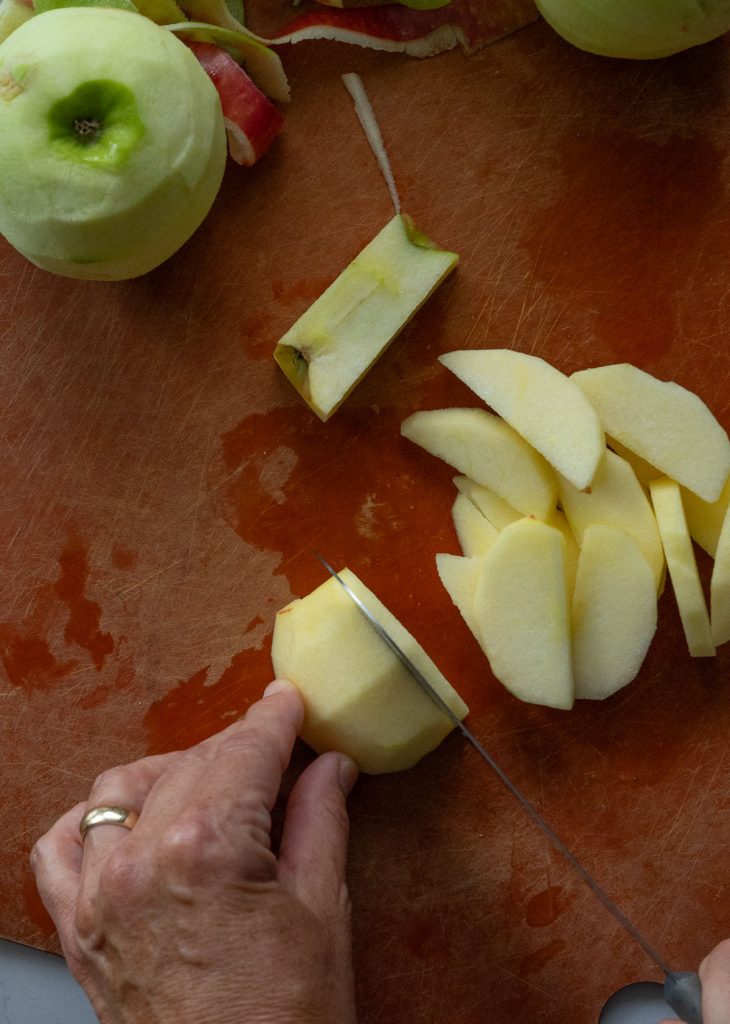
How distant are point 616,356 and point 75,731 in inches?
45.2

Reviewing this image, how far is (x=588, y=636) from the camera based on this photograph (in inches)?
60.2

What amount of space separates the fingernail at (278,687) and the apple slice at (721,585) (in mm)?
700

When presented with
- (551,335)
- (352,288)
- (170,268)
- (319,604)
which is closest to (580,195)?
(551,335)

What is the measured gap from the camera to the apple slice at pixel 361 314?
157 cm

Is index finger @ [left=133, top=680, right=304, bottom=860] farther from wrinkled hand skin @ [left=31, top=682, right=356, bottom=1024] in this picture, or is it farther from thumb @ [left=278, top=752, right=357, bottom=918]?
thumb @ [left=278, top=752, right=357, bottom=918]

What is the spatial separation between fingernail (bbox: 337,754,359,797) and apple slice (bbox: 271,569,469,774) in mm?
17

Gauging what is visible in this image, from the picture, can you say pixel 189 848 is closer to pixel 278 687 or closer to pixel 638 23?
pixel 278 687

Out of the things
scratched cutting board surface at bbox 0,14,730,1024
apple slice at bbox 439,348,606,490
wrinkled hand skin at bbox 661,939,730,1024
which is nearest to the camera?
wrinkled hand skin at bbox 661,939,730,1024

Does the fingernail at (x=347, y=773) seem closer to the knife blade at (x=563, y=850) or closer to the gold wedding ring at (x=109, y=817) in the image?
the knife blade at (x=563, y=850)

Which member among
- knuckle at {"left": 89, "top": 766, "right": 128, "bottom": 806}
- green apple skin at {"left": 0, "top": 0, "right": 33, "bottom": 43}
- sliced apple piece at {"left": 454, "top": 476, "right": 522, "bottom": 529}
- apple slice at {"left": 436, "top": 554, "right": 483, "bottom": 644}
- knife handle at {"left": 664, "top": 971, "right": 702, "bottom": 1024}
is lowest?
knife handle at {"left": 664, "top": 971, "right": 702, "bottom": 1024}

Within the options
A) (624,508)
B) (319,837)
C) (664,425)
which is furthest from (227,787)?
(664,425)

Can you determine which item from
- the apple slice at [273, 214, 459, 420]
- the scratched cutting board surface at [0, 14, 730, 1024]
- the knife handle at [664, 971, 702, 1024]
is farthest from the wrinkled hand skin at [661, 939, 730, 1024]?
the apple slice at [273, 214, 459, 420]

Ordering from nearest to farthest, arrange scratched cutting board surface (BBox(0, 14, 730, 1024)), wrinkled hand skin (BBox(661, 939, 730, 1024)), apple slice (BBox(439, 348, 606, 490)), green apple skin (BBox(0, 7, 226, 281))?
wrinkled hand skin (BBox(661, 939, 730, 1024))
green apple skin (BBox(0, 7, 226, 281))
apple slice (BBox(439, 348, 606, 490))
scratched cutting board surface (BBox(0, 14, 730, 1024))

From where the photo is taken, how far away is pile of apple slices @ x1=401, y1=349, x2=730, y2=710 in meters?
1.49
